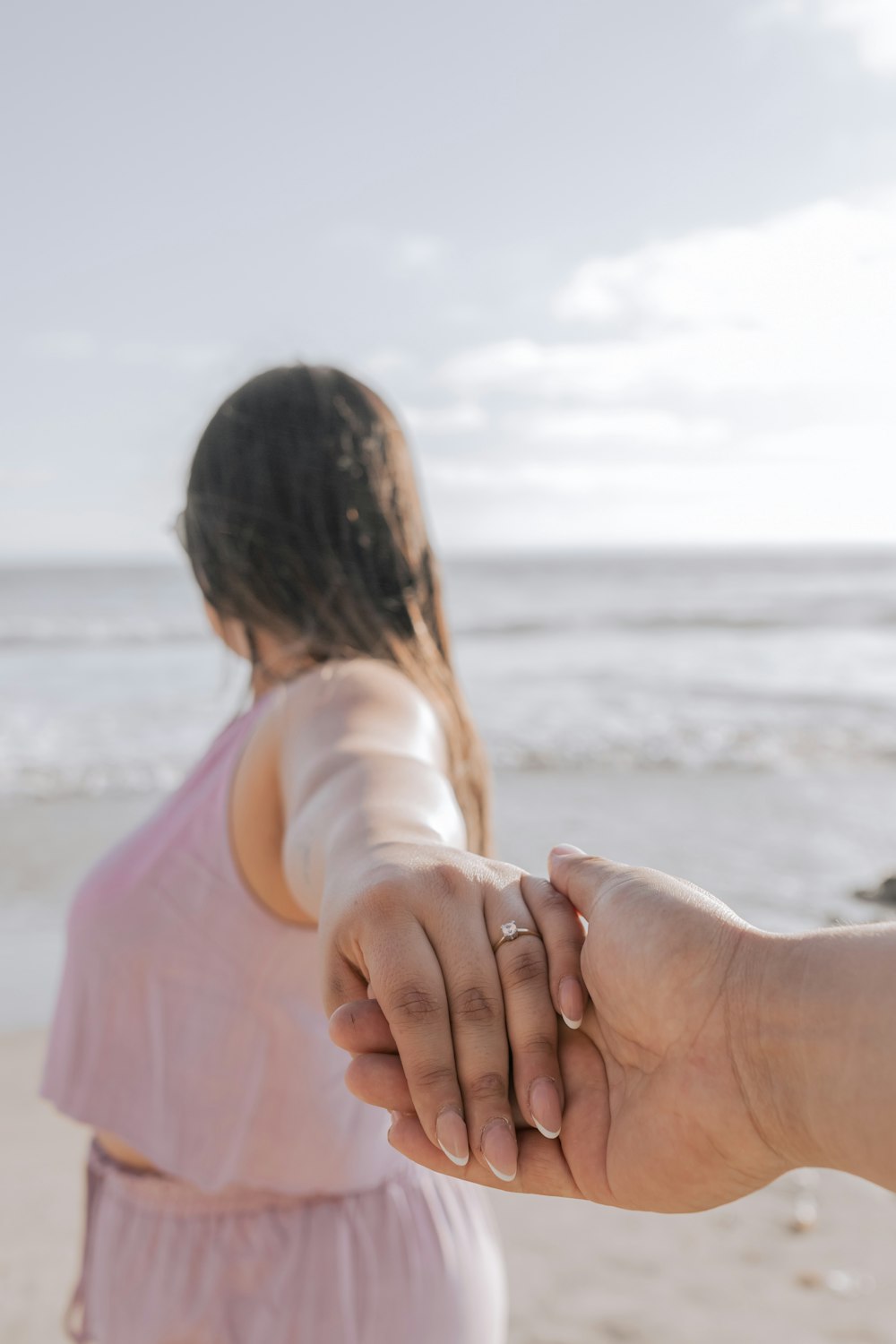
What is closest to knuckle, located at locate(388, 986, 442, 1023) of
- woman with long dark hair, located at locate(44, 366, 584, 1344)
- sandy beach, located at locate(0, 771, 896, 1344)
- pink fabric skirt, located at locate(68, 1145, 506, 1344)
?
woman with long dark hair, located at locate(44, 366, 584, 1344)

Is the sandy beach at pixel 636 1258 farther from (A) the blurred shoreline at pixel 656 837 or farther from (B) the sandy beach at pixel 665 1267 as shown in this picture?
(A) the blurred shoreline at pixel 656 837

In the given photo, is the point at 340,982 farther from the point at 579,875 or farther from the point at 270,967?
the point at 270,967

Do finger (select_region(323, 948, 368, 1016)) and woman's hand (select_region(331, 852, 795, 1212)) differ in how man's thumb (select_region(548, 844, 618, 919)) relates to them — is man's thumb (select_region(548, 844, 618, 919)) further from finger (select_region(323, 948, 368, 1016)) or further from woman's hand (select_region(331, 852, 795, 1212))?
finger (select_region(323, 948, 368, 1016))

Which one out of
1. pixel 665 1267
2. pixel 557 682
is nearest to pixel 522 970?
pixel 665 1267

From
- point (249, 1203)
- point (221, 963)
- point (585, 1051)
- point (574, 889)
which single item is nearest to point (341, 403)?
point (221, 963)

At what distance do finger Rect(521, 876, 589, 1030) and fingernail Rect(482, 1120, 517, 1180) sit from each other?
12 cm

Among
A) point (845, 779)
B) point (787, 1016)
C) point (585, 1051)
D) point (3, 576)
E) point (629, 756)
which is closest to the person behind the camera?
point (787, 1016)

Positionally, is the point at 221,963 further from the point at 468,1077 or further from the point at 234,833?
the point at 468,1077

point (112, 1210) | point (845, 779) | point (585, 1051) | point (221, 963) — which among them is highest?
point (585, 1051)

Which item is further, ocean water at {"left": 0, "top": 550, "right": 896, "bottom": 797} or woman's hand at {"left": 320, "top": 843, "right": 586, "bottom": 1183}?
ocean water at {"left": 0, "top": 550, "right": 896, "bottom": 797}

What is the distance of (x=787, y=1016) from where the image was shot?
781 millimetres

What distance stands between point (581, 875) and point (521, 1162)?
260 mm

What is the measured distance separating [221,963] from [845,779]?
26.1 feet

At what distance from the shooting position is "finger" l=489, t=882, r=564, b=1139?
86 centimetres
